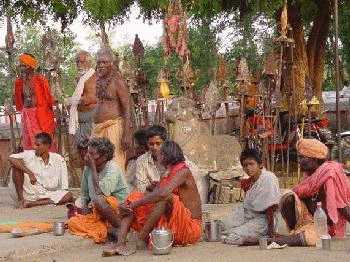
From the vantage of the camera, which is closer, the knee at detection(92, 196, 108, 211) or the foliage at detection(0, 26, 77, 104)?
the knee at detection(92, 196, 108, 211)

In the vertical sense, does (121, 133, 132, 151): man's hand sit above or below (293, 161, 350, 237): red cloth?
above

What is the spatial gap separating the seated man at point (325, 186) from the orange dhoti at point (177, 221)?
102 cm

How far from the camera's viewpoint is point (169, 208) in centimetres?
585

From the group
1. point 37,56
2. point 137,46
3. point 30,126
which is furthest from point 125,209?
point 37,56

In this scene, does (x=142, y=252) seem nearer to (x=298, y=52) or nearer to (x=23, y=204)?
(x=23, y=204)

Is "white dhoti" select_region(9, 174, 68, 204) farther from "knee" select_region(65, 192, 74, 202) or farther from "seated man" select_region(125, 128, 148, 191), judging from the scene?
"seated man" select_region(125, 128, 148, 191)

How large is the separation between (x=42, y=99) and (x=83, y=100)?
0.94m

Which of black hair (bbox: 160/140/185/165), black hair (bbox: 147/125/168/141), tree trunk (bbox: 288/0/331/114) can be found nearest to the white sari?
black hair (bbox: 160/140/185/165)

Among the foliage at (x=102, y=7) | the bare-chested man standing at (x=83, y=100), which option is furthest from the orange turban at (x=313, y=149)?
the foliage at (x=102, y=7)

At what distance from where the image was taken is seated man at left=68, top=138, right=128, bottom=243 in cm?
629

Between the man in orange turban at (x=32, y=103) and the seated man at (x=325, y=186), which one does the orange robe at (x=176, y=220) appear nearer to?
the seated man at (x=325, y=186)

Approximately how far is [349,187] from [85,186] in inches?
96.7

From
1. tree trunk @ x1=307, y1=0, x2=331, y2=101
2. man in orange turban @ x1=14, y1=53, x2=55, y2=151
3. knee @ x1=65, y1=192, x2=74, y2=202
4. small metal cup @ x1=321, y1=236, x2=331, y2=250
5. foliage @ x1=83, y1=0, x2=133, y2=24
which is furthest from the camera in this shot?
tree trunk @ x1=307, y1=0, x2=331, y2=101

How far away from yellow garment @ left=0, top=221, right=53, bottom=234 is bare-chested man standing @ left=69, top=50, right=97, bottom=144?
1.96 m
